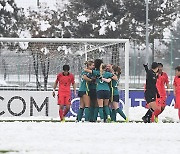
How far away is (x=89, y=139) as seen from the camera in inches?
359

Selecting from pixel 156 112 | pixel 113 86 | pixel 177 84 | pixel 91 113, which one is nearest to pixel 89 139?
pixel 91 113

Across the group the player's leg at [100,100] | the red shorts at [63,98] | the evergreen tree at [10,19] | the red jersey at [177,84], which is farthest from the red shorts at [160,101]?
the evergreen tree at [10,19]

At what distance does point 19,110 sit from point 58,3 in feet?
102

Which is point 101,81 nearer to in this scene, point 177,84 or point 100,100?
point 100,100

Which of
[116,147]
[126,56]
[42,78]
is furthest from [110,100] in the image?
[116,147]

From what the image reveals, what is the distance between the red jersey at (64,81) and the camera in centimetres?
1609

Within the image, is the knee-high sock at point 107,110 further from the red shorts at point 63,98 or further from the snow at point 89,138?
the snow at point 89,138

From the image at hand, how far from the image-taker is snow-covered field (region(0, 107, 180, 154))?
820cm

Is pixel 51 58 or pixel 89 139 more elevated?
pixel 51 58

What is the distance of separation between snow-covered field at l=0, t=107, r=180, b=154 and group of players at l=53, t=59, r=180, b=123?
3544 mm

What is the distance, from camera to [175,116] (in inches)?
734

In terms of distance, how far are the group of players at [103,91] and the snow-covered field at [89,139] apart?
354 centimetres

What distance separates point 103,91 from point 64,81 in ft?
5.64

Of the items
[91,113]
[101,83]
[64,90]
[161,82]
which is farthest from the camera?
[64,90]
